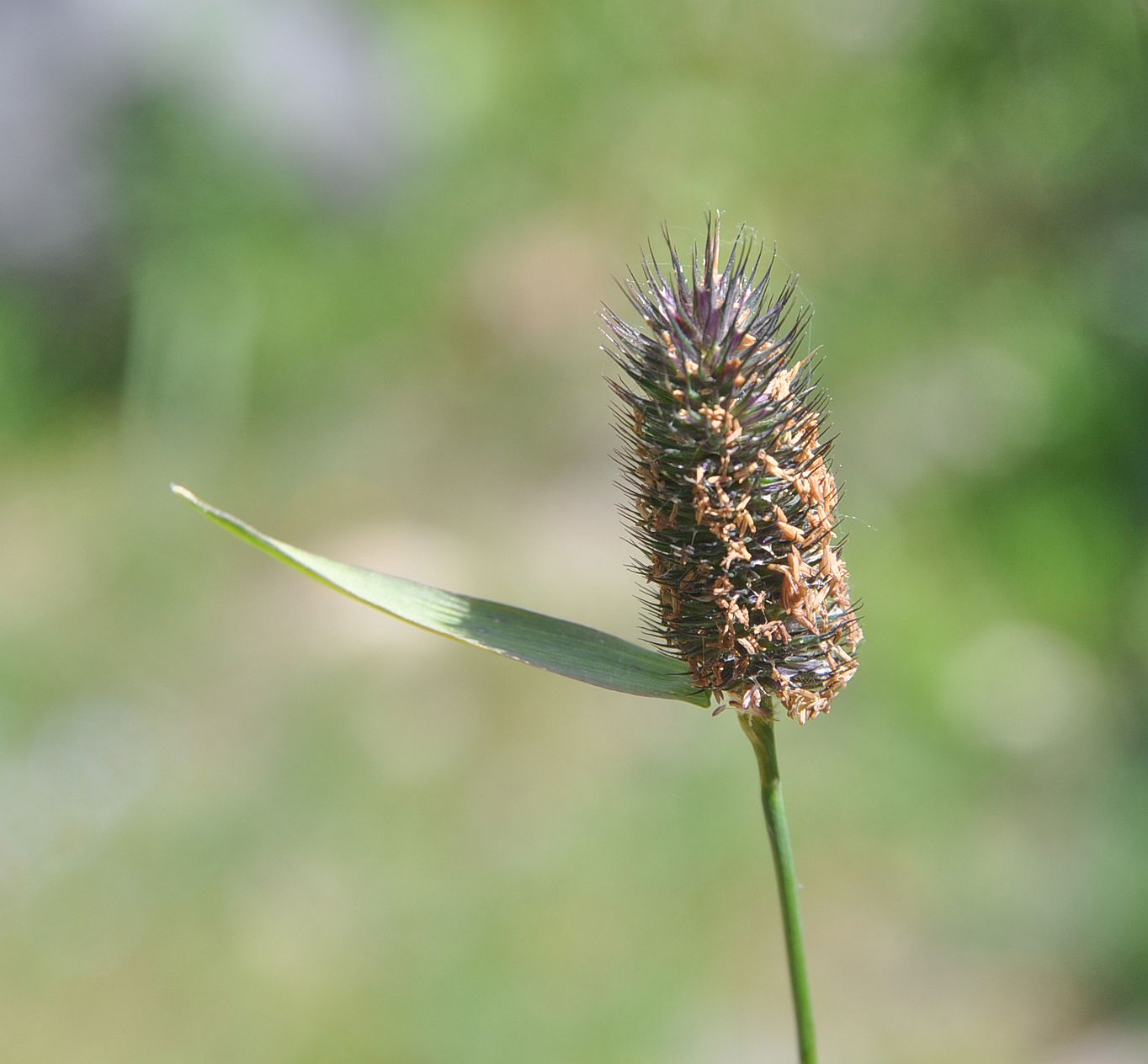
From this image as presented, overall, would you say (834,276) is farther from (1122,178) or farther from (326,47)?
(326,47)

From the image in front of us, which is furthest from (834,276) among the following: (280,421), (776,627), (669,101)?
(776,627)

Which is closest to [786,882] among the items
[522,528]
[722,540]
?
[722,540]

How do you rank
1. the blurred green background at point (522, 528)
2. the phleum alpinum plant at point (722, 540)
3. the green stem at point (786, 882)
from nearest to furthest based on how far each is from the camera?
the green stem at point (786, 882) → the phleum alpinum plant at point (722, 540) → the blurred green background at point (522, 528)

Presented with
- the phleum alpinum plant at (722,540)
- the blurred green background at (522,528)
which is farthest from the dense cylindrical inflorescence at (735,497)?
the blurred green background at (522,528)

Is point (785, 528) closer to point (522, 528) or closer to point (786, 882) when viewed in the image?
point (786, 882)

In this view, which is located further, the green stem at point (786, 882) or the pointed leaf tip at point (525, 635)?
the pointed leaf tip at point (525, 635)

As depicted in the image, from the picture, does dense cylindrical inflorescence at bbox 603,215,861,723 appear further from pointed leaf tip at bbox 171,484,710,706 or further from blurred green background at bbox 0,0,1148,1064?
blurred green background at bbox 0,0,1148,1064

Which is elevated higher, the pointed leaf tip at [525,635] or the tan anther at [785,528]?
the tan anther at [785,528]

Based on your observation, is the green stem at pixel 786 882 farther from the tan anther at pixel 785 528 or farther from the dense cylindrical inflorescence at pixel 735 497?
the tan anther at pixel 785 528
